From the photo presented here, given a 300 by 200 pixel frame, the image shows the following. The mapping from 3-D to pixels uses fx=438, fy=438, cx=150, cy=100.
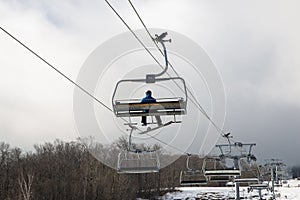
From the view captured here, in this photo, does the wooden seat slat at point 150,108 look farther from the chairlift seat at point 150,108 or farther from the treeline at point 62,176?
the treeline at point 62,176

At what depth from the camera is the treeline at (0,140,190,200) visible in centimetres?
4716

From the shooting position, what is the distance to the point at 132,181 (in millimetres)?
58469

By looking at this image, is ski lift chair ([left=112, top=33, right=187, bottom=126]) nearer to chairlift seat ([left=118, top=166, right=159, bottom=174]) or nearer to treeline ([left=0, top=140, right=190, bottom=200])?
chairlift seat ([left=118, top=166, right=159, bottom=174])

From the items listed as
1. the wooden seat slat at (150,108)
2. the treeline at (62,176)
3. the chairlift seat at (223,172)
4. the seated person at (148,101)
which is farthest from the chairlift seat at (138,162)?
the treeline at (62,176)

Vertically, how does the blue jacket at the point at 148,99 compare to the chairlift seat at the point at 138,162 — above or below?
above

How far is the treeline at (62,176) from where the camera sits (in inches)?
1857

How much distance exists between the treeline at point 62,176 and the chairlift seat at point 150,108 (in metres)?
37.5

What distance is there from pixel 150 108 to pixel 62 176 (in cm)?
4659

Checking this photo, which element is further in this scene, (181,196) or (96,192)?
(181,196)

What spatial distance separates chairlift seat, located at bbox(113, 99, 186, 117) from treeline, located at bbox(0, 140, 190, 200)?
3755 cm

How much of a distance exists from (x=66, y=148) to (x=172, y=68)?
52.4 m

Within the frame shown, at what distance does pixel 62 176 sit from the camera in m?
51.8

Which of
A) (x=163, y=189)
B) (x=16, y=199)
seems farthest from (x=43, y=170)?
(x=163, y=189)

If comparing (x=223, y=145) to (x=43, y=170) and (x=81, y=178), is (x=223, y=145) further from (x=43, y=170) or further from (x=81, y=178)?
(x=43, y=170)
